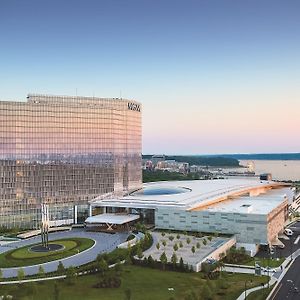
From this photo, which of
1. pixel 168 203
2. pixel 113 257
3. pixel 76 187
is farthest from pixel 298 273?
pixel 76 187

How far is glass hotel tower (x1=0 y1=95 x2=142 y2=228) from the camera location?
346 feet

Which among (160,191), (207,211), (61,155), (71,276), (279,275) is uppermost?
(61,155)

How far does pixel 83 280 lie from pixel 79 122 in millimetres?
57598

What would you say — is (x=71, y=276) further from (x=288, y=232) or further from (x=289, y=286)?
(x=288, y=232)

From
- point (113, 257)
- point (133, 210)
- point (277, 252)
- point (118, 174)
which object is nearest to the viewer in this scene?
point (113, 257)

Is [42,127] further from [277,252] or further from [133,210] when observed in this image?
[277,252]

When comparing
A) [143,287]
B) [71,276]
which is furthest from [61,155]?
[143,287]

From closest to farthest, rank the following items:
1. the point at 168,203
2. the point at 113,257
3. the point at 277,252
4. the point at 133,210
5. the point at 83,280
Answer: the point at 83,280
the point at 113,257
the point at 277,252
the point at 168,203
the point at 133,210

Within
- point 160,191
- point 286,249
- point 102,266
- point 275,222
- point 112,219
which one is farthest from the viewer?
point 160,191

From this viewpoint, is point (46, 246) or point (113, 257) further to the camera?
point (46, 246)

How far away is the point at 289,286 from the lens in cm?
6288

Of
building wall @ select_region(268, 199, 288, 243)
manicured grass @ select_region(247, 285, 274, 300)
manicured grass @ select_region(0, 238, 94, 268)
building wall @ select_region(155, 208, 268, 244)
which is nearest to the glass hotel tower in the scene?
manicured grass @ select_region(0, 238, 94, 268)

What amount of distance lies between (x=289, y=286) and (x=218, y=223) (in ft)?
100.0

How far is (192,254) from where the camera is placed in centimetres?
7650
